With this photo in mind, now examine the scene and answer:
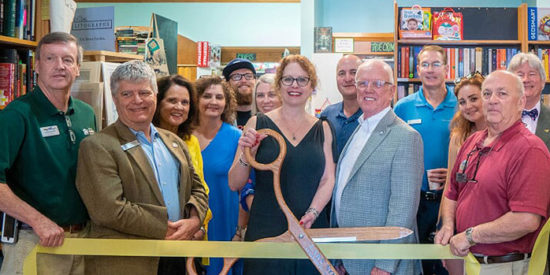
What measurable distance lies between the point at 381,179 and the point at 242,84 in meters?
1.87

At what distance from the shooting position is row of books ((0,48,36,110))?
108 inches

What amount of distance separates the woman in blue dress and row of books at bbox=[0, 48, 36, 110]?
1000mm

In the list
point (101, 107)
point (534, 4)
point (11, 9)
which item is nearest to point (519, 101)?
point (101, 107)

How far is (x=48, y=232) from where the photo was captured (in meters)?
1.92

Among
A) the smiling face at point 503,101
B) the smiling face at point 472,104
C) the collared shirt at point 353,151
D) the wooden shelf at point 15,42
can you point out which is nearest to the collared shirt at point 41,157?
the wooden shelf at point 15,42

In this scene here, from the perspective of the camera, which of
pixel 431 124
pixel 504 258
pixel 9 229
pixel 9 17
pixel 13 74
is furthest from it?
pixel 431 124

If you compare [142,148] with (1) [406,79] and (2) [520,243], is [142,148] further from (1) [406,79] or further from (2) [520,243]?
(1) [406,79]

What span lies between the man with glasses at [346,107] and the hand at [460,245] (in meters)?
1.13

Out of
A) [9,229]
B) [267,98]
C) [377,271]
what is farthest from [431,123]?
[9,229]

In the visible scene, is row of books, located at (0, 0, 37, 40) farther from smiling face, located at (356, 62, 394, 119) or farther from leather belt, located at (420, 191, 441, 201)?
leather belt, located at (420, 191, 441, 201)

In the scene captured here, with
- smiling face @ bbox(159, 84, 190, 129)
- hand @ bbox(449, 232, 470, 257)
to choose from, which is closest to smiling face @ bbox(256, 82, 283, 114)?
smiling face @ bbox(159, 84, 190, 129)

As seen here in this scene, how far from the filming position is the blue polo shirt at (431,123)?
3.33m

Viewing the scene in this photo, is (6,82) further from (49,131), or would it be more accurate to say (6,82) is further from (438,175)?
(438,175)

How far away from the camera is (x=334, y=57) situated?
632cm
